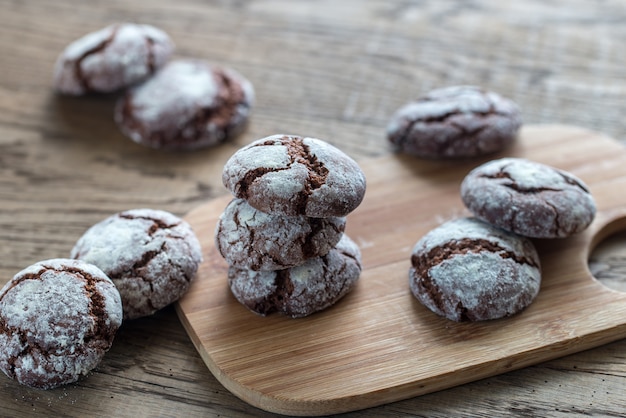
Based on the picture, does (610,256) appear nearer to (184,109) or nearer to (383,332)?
(383,332)

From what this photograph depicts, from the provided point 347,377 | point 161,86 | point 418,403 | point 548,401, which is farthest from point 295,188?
point 161,86

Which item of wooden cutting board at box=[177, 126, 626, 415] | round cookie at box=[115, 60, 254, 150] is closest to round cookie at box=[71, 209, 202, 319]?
wooden cutting board at box=[177, 126, 626, 415]

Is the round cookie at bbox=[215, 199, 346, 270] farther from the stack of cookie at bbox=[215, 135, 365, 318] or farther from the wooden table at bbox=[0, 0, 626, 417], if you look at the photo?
the wooden table at bbox=[0, 0, 626, 417]

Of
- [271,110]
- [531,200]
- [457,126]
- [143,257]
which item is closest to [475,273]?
[531,200]

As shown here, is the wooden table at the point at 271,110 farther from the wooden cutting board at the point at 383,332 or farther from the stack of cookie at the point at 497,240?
the stack of cookie at the point at 497,240

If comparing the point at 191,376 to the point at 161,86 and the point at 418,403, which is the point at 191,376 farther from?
the point at 161,86
